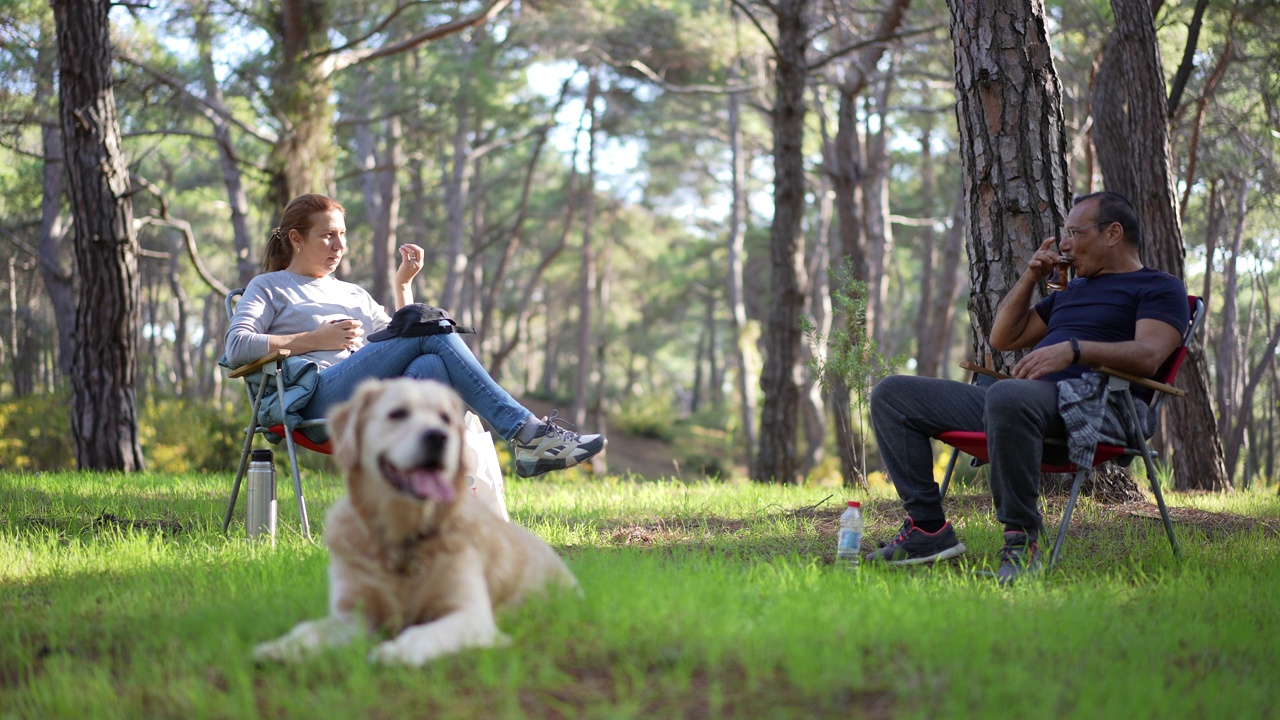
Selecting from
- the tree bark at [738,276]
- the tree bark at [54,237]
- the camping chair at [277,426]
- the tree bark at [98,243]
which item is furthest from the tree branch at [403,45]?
the tree bark at [738,276]

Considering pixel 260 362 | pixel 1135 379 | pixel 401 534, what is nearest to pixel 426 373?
pixel 260 362

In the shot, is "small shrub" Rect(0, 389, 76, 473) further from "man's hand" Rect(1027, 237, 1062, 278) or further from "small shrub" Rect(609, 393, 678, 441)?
"small shrub" Rect(609, 393, 678, 441)

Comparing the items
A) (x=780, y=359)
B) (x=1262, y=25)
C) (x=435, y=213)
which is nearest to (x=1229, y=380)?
(x=1262, y=25)

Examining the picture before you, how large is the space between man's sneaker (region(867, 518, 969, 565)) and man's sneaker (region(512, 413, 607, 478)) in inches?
50.3

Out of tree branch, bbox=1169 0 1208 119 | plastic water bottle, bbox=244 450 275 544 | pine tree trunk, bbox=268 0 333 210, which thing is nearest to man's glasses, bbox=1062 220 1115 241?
plastic water bottle, bbox=244 450 275 544

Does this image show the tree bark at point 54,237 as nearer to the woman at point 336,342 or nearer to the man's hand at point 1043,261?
the woman at point 336,342

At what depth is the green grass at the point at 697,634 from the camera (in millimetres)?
2059

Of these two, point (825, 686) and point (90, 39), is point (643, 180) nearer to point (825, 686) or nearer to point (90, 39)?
point (90, 39)

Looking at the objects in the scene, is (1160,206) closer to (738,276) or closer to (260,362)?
(260,362)

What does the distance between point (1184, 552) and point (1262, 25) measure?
855 centimetres

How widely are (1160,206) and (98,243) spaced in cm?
840

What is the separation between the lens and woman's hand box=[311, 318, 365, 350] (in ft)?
13.8

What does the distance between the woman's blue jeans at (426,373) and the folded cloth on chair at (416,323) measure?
0.04 m

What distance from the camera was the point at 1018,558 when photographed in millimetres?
3609
